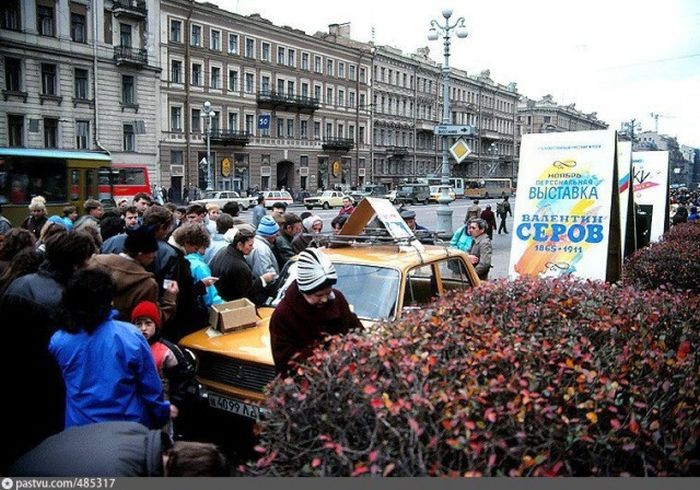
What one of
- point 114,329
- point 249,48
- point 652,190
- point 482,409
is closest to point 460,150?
point 652,190

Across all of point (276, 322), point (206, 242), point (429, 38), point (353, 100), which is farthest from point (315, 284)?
point (353, 100)

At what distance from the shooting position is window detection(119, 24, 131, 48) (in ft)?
139

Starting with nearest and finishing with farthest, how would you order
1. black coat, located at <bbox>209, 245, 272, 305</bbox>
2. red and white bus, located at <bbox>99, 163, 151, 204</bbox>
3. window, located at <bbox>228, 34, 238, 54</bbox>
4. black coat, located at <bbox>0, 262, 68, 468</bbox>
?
1. black coat, located at <bbox>0, 262, 68, 468</bbox>
2. black coat, located at <bbox>209, 245, 272, 305</bbox>
3. red and white bus, located at <bbox>99, 163, 151, 204</bbox>
4. window, located at <bbox>228, 34, 238, 54</bbox>

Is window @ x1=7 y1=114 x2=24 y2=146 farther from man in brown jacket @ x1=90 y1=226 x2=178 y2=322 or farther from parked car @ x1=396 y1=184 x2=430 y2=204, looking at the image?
man in brown jacket @ x1=90 y1=226 x2=178 y2=322

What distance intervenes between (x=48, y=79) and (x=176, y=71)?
13151mm

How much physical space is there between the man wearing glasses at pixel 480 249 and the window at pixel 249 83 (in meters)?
48.8

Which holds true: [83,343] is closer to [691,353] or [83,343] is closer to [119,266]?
[119,266]

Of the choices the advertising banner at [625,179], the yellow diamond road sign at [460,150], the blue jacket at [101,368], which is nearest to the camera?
the blue jacket at [101,368]

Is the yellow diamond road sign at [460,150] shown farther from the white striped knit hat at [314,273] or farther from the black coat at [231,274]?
the white striped knit hat at [314,273]

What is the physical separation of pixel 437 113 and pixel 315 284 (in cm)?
7973

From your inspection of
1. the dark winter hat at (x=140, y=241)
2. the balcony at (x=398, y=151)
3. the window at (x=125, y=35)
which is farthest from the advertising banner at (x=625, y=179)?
the balcony at (x=398, y=151)

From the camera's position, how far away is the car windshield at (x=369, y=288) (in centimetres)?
540

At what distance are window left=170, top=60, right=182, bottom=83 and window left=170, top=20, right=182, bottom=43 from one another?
66.1 inches

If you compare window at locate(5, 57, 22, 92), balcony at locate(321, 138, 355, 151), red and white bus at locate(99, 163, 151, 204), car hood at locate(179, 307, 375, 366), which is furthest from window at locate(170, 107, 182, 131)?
car hood at locate(179, 307, 375, 366)
